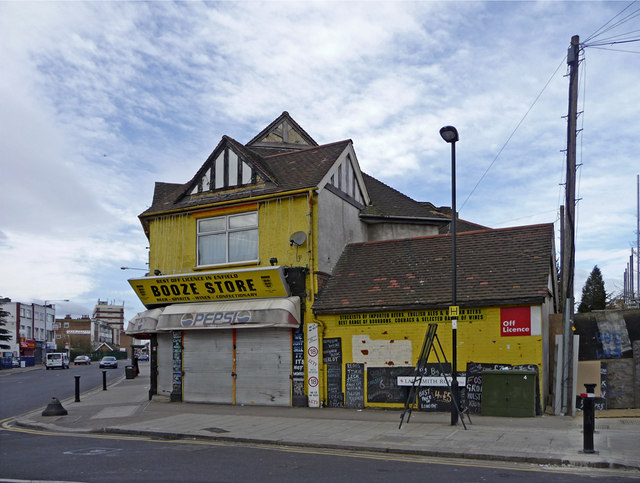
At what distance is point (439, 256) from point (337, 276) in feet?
10.2

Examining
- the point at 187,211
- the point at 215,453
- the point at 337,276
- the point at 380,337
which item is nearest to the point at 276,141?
the point at 187,211

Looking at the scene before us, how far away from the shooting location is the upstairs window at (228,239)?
1895 cm

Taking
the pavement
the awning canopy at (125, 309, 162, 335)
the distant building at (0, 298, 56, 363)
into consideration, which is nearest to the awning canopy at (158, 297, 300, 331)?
the awning canopy at (125, 309, 162, 335)

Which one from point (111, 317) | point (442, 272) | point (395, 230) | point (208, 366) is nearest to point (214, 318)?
point (208, 366)

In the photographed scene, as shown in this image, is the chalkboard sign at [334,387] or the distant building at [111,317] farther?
the distant building at [111,317]

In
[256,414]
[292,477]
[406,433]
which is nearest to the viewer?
[292,477]

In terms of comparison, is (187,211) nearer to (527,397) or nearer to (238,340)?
(238,340)

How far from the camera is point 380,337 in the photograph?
16.6 meters

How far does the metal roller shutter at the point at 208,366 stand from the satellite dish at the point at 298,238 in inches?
139

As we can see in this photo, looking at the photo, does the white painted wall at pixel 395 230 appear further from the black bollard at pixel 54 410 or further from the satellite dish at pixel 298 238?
the black bollard at pixel 54 410

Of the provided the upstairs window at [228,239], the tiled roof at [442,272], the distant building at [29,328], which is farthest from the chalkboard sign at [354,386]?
the distant building at [29,328]

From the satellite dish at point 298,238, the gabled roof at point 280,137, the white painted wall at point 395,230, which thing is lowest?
the satellite dish at point 298,238

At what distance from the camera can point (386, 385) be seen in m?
16.4

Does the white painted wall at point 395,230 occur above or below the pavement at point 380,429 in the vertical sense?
above
